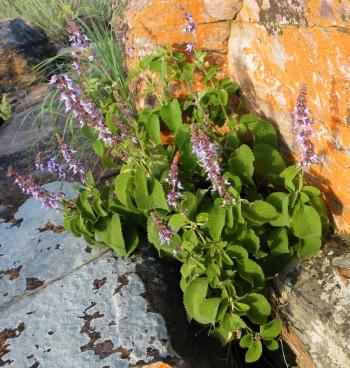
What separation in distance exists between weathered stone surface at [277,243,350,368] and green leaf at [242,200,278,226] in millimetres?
403

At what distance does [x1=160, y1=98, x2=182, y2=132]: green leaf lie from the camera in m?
2.69

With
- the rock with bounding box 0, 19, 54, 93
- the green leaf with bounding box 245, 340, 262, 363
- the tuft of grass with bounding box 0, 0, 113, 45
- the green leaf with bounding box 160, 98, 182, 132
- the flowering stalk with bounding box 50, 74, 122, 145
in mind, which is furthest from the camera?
the tuft of grass with bounding box 0, 0, 113, 45

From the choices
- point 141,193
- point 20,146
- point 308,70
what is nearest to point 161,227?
point 141,193

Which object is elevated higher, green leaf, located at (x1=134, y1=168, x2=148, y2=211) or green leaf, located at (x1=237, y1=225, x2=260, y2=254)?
green leaf, located at (x1=134, y1=168, x2=148, y2=211)

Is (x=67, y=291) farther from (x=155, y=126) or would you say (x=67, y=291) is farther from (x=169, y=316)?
(x=155, y=126)

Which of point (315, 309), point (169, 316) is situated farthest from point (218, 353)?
point (315, 309)

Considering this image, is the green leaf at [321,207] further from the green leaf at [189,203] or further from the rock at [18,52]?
the rock at [18,52]

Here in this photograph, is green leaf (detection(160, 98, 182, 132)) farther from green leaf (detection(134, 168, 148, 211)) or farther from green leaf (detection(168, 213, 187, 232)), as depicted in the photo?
green leaf (detection(168, 213, 187, 232))

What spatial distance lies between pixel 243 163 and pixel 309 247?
52cm

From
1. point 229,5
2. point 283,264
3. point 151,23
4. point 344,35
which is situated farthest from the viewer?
point 151,23

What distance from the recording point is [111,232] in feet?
8.50

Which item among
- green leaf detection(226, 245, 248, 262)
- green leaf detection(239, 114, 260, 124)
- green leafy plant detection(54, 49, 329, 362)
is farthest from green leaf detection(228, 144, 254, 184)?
green leaf detection(226, 245, 248, 262)

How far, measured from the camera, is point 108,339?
2312mm

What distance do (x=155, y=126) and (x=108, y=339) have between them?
1.12 meters
